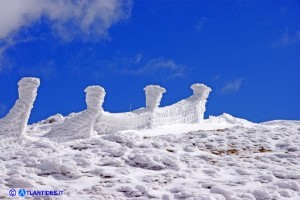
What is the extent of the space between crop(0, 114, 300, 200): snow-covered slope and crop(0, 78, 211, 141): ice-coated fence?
108 cm

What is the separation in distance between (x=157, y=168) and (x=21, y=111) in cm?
695

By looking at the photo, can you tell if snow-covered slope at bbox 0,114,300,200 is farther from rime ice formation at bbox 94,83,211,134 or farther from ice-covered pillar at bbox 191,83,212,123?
ice-covered pillar at bbox 191,83,212,123

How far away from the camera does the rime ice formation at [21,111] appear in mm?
17969

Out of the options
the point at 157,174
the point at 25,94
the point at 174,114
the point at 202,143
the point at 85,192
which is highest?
the point at 174,114

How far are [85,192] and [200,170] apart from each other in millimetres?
3533

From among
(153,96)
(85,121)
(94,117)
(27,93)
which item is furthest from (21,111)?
(153,96)

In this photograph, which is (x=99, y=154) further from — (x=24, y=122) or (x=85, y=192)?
(x=24, y=122)

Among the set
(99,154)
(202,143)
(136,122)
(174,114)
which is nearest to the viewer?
(99,154)

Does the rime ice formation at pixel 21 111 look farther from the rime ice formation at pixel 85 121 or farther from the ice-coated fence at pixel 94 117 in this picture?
the rime ice formation at pixel 85 121

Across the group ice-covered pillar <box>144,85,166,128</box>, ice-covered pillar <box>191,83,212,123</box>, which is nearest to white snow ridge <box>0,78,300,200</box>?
Result: ice-covered pillar <box>144,85,166,128</box>

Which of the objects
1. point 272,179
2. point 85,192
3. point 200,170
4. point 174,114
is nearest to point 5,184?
point 85,192

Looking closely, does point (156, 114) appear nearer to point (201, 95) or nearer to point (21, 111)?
point (201, 95)

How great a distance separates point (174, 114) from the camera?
23.7 m

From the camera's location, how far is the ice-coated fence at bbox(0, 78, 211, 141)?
18.1 m
